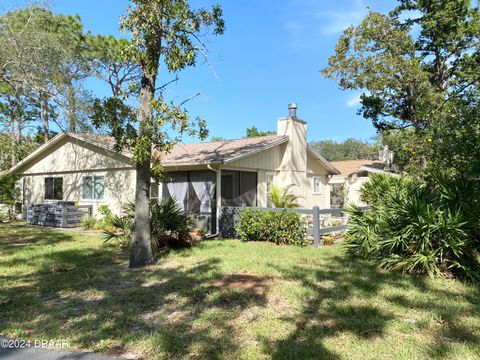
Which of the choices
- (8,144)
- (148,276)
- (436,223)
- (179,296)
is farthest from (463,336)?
(8,144)

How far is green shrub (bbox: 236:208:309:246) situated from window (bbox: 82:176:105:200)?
772 cm

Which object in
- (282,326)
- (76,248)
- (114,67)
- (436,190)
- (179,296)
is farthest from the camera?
(114,67)

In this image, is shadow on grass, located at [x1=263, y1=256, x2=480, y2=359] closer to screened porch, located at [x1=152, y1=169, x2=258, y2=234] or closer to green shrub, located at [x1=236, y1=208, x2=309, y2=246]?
green shrub, located at [x1=236, y1=208, x2=309, y2=246]

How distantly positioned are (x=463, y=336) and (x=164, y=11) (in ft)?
24.5

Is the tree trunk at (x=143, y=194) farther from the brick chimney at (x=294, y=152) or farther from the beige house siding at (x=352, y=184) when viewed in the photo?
the beige house siding at (x=352, y=184)

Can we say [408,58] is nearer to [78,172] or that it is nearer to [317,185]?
[317,185]

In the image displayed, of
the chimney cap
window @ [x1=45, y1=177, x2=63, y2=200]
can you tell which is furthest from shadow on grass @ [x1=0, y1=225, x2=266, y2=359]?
window @ [x1=45, y1=177, x2=63, y2=200]

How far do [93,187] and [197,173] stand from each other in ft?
19.6

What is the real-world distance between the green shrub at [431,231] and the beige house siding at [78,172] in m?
10.4

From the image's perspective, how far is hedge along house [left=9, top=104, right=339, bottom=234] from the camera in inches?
536

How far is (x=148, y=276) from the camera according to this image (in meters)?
7.05

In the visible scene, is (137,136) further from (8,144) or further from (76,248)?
(8,144)

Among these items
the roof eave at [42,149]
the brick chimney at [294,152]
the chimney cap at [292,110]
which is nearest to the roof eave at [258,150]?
the brick chimney at [294,152]

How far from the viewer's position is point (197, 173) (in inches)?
545
